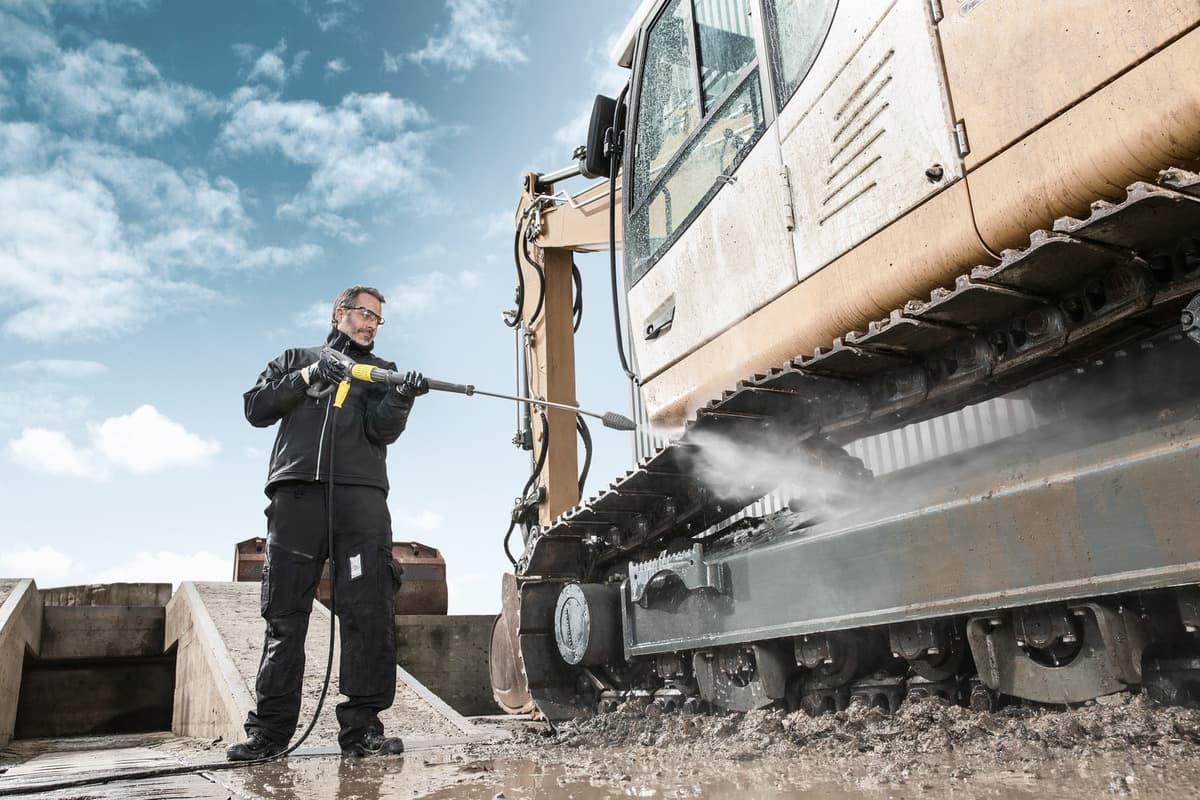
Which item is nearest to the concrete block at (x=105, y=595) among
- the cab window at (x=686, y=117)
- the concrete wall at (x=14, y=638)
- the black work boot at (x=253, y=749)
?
the concrete wall at (x=14, y=638)

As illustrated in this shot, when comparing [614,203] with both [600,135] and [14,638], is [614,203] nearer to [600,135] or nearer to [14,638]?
[600,135]

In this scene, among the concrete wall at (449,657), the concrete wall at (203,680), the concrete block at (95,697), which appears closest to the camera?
the concrete wall at (203,680)

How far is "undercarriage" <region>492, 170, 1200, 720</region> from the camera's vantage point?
1876mm

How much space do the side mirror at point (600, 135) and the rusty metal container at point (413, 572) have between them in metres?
8.20

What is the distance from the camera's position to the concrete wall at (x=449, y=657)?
10891 millimetres

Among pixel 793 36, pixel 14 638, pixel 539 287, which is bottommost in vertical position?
pixel 14 638

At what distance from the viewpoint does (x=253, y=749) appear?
3.81 metres

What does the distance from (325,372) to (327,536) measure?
28.9 inches

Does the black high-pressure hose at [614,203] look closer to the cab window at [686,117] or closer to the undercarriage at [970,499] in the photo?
the cab window at [686,117]

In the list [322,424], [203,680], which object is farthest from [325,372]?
[203,680]

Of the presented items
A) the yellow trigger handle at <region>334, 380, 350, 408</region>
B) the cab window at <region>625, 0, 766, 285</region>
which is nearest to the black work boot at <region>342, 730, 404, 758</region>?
the yellow trigger handle at <region>334, 380, 350, 408</region>

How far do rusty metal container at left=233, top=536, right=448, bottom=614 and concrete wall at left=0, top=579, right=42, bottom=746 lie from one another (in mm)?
2312

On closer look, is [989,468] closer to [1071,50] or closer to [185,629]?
[1071,50]

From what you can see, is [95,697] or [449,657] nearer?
[449,657]
